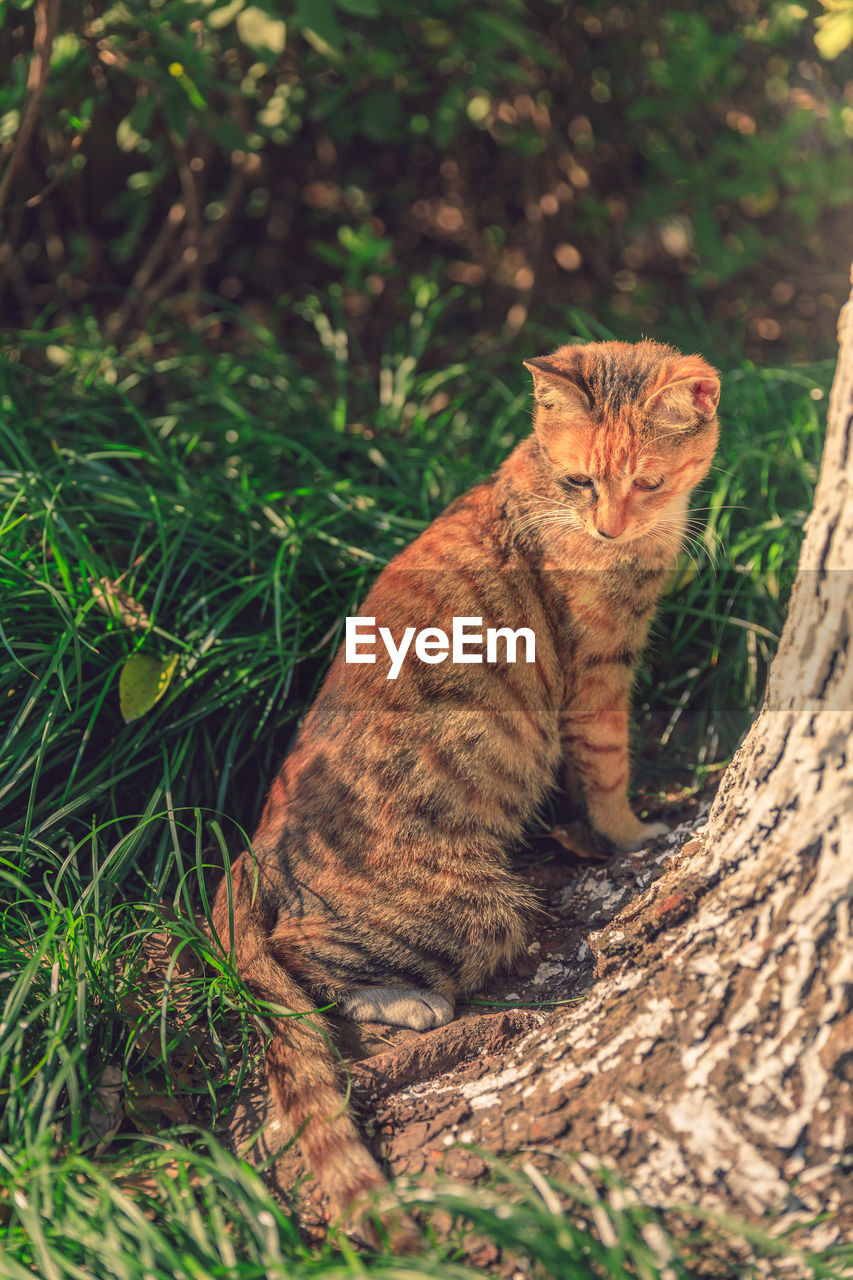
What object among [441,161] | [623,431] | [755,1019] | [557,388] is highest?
[441,161]

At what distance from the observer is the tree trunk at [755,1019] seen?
1639 millimetres

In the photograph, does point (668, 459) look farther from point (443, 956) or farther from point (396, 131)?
point (396, 131)

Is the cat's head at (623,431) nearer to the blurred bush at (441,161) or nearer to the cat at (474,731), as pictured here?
the cat at (474,731)

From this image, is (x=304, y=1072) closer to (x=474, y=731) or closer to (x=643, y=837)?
(x=474, y=731)

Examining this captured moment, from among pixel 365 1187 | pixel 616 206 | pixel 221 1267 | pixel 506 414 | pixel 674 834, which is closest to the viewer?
pixel 221 1267

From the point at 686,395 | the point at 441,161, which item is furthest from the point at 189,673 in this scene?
the point at 441,161

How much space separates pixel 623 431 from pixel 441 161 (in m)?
3.41

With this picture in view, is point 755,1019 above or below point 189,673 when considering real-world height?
below

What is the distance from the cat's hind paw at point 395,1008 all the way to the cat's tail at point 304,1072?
0.09 meters

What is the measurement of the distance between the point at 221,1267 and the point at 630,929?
1.08 m

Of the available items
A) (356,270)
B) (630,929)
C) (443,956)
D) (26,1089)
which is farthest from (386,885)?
(356,270)

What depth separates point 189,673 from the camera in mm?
2834

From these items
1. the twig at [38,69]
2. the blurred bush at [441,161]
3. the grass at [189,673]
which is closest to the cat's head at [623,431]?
the grass at [189,673]

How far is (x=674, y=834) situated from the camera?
2.76 metres
